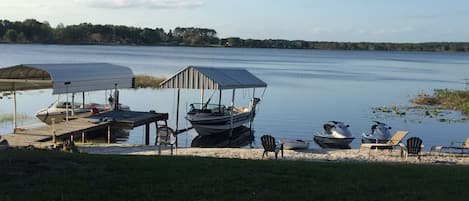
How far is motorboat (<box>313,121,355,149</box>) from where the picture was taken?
26906 millimetres

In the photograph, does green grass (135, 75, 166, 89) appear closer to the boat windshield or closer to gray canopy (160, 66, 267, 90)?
the boat windshield

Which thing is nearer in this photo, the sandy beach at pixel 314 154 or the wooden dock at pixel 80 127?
the sandy beach at pixel 314 154

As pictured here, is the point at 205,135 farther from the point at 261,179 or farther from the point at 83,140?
the point at 261,179

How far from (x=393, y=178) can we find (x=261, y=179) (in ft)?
7.49

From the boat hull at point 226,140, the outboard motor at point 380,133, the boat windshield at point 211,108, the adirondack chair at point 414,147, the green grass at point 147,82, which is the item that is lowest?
the boat hull at point 226,140

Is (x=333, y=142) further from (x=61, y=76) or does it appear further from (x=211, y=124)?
(x=61, y=76)

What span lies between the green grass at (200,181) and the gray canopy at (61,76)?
51.4 feet

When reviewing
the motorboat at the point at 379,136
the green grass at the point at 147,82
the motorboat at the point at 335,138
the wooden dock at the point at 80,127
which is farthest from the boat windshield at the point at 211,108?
the green grass at the point at 147,82

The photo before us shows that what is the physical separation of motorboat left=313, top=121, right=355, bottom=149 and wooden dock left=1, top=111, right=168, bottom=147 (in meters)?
7.25

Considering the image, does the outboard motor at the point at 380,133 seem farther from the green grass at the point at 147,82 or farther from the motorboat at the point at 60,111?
the green grass at the point at 147,82

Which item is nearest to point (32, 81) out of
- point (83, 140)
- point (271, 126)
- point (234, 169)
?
point (83, 140)

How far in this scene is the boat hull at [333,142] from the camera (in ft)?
88.1

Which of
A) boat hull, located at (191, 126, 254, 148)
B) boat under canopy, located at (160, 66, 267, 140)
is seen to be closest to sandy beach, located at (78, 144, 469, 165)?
boat under canopy, located at (160, 66, 267, 140)

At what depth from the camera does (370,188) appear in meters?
8.89
